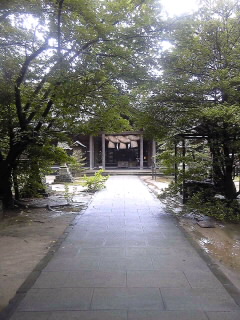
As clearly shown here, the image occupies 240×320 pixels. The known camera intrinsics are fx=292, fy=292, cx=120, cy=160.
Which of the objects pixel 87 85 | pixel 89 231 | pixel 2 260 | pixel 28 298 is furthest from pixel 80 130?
pixel 28 298

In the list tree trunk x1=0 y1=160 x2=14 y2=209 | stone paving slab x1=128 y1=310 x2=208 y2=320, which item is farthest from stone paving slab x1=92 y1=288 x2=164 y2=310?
tree trunk x1=0 y1=160 x2=14 y2=209

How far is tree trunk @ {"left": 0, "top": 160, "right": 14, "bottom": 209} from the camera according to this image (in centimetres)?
1005

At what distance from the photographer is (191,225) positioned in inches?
322

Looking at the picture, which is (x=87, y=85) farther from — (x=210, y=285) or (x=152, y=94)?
(x=210, y=285)

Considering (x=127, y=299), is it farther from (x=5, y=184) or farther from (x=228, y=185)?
(x=5, y=184)

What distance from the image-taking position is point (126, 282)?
14.0 ft

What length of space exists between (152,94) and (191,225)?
13.9 ft

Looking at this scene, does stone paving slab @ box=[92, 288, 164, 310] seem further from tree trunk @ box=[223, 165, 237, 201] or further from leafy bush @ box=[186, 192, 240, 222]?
tree trunk @ box=[223, 165, 237, 201]

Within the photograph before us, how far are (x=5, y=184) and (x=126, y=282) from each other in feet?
24.1

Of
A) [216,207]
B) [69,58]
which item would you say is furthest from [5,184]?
[216,207]

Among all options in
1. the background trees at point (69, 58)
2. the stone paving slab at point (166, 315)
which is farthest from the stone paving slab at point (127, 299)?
the background trees at point (69, 58)

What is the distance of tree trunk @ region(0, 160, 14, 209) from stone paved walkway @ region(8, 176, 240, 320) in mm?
4097

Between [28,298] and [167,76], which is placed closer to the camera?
[28,298]

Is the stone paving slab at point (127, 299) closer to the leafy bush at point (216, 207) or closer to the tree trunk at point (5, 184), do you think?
the leafy bush at point (216, 207)
